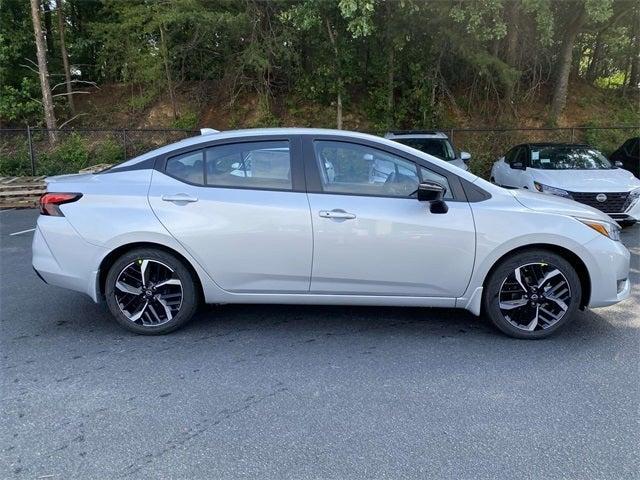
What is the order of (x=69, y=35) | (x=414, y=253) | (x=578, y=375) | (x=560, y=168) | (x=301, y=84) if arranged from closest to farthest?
1. (x=578, y=375)
2. (x=414, y=253)
3. (x=560, y=168)
4. (x=301, y=84)
5. (x=69, y=35)

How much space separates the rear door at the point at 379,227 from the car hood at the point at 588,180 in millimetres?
Result: 4574

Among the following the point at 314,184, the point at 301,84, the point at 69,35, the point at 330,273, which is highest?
the point at 69,35

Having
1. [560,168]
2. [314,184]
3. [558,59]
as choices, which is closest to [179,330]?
[314,184]

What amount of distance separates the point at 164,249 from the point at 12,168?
1264 centimetres

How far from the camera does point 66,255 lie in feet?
13.2

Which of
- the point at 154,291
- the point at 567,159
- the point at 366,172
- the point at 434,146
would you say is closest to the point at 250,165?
the point at 366,172

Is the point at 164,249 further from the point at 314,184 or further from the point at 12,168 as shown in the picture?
the point at 12,168

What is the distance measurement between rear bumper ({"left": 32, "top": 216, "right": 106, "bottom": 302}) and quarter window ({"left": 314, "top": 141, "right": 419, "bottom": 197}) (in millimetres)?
1921

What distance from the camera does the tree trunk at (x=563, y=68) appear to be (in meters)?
14.1

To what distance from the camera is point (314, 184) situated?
13.1 feet

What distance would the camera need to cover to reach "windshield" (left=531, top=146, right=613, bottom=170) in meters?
8.67

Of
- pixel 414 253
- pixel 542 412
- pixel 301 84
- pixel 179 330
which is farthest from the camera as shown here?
pixel 301 84

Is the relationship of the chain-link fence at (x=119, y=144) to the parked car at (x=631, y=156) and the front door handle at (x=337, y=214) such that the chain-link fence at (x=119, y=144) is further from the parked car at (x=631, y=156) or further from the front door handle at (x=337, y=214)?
the front door handle at (x=337, y=214)

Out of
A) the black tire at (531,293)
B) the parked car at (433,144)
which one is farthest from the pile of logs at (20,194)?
the black tire at (531,293)
